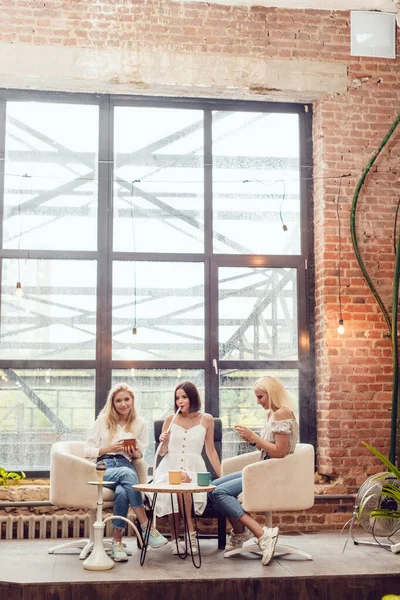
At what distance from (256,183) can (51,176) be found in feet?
5.99

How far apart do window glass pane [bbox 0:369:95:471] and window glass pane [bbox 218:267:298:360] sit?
127cm

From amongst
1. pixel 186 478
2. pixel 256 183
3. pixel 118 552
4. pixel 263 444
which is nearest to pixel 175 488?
pixel 186 478

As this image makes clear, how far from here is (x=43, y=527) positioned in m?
6.08

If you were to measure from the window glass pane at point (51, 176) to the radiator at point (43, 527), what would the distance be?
2239 mm

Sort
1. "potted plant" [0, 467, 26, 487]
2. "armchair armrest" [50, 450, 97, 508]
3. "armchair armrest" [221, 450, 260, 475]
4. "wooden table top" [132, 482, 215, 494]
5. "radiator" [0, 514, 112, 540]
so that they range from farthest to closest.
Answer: "potted plant" [0, 467, 26, 487] → "radiator" [0, 514, 112, 540] → "armchair armrest" [221, 450, 260, 475] → "armchair armrest" [50, 450, 97, 508] → "wooden table top" [132, 482, 215, 494]

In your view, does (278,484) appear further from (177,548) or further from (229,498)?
(177,548)

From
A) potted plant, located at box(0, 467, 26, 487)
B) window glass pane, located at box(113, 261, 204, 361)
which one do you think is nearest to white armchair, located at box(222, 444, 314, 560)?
window glass pane, located at box(113, 261, 204, 361)

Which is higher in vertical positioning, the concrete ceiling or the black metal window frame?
the concrete ceiling

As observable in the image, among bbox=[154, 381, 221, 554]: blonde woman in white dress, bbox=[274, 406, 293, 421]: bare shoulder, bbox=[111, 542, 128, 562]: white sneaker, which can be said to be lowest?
bbox=[111, 542, 128, 562]: white sneaker

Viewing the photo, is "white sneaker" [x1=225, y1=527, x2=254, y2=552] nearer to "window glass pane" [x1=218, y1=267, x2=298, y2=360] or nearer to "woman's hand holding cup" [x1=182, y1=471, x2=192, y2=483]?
"woman's hand holding cup" [x1=182, y1=471, x2=192, y2=483]

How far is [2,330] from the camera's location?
6562mm

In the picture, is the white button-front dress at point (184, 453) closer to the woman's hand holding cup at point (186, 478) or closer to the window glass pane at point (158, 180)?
the woman's hand holding cup at point (186, 478)

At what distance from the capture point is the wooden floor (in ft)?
14.8

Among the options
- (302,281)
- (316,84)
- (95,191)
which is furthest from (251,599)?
(316,84)
